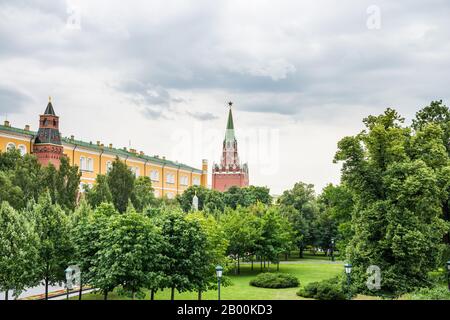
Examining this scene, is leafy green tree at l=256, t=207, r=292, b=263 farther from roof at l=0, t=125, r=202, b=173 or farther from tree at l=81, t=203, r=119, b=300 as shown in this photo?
roof at l=0, t=125, r=202, b=173

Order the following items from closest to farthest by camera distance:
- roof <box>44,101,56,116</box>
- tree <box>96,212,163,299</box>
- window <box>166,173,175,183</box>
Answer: tree <box>96,212,163,299</box> → roof <box>44,101,56,116</box> → window <box>166,173,175,183</box>

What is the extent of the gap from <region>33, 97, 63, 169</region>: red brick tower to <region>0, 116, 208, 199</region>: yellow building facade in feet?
6.34

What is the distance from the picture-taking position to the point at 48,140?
62.2m

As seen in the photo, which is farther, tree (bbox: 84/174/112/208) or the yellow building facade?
the yellow building facade

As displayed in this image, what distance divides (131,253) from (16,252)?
5382 millimetres

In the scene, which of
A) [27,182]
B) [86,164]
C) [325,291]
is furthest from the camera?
[86,164]

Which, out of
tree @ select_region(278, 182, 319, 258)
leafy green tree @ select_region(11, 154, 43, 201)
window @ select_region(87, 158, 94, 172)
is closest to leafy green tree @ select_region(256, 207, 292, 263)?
tree @ select_region(278, 182, 319, 258)

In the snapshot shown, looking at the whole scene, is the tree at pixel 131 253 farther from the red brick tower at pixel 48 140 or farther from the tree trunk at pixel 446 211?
the red brick tower at pixel 48 140

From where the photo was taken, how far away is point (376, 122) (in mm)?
27922

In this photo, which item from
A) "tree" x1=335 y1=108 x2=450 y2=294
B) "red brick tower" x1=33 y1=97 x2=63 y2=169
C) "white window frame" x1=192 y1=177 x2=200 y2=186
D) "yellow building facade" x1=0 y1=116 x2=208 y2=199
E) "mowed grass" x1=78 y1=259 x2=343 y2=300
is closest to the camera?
"tree" x1=335 y1=108 x2=450 y2=294

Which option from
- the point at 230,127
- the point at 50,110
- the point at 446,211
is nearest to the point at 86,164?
the point at 50,110

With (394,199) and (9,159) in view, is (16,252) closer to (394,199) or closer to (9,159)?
(394,199)

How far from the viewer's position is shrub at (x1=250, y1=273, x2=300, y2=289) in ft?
115
